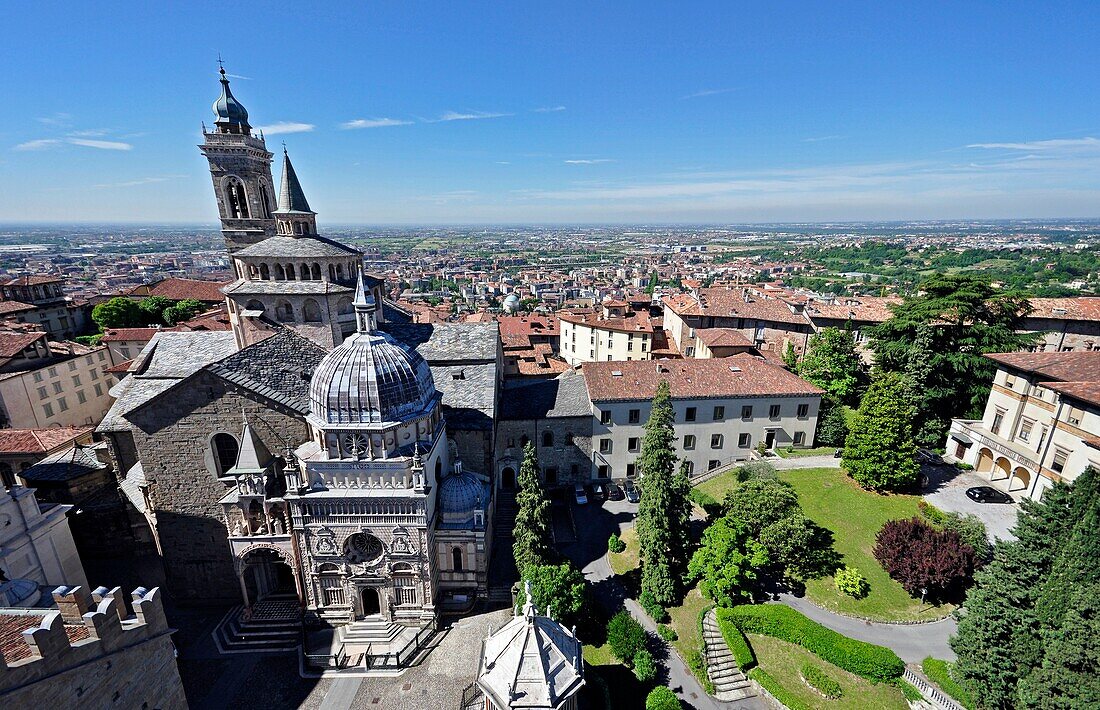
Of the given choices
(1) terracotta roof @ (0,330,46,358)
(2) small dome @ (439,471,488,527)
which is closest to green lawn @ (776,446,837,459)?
(2) small dome @ (439,471,488,527)

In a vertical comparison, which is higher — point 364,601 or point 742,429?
point 742,429

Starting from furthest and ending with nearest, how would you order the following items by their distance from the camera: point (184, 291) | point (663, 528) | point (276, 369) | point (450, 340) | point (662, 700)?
point (184, 291) < point (450, 340) < point (276, 369) < point (663, 528) < point (662, 700)

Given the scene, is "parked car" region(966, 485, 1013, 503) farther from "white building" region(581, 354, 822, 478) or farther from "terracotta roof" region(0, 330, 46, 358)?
"terracotta roof" region(0, 330, 46, 358)

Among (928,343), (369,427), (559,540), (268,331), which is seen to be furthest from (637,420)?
(268,331)

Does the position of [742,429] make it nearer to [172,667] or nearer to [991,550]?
[991,550]

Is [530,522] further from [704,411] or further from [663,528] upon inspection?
[704,411]

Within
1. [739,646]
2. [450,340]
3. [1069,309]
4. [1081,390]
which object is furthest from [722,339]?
[1069,309]

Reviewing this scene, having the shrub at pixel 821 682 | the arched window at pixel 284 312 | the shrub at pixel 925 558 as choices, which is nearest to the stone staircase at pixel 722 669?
the shrub at pixel 821 682
